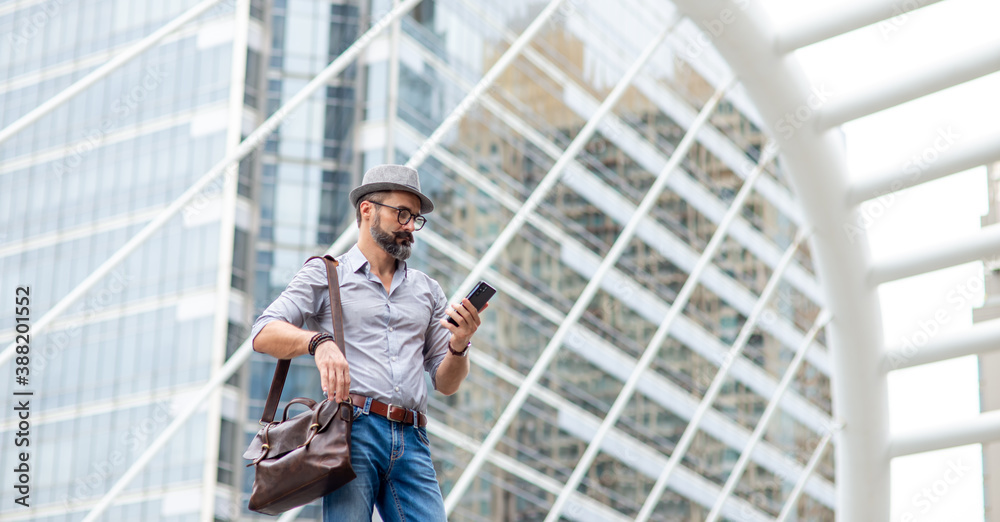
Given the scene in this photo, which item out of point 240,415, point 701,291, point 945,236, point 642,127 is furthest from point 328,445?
point 701,291

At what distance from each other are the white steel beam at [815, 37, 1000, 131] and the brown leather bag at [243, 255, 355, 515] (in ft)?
14.9

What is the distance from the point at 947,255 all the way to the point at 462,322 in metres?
5.04

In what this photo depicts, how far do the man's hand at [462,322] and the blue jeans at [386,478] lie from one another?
301 millimetres

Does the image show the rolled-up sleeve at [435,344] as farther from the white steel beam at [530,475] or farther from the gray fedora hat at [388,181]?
the white steel beam at [530,475]

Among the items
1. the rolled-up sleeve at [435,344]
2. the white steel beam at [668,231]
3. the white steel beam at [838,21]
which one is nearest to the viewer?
the rolled-up sleeve at [435,344]

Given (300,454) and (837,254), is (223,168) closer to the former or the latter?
(300,454)

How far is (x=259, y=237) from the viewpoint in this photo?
35.8 m

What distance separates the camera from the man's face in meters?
3.58

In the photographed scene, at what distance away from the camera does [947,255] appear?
747cm

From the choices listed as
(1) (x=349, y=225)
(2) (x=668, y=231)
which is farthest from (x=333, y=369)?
(2) (x=668, y=231)

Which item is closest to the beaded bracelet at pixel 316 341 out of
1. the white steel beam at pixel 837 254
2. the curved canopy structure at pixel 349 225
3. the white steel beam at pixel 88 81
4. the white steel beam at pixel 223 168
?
the white steel beam at pixel 223 168

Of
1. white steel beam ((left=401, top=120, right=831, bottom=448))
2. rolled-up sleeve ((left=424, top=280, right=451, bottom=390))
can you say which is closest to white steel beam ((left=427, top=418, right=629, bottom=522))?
white steel beam ((left=401, top=120, right=831, bottom=448))

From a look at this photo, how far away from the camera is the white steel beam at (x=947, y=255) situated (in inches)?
289

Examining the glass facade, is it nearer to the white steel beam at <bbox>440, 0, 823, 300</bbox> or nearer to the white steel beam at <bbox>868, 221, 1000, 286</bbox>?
the white steel beam at <bbox>440, 0, 823, 300</bbox>
